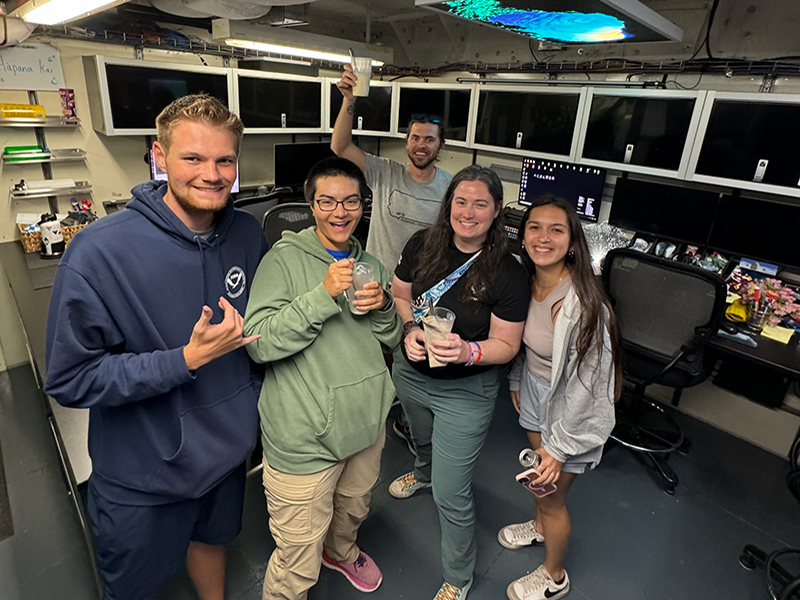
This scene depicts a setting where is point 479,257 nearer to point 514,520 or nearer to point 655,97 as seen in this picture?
point 514,520

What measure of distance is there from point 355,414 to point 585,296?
72 cm

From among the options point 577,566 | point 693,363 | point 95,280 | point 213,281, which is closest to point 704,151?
point 693,363

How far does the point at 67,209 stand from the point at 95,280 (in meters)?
2.72

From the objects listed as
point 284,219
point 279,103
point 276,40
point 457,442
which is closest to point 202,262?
point 457,442

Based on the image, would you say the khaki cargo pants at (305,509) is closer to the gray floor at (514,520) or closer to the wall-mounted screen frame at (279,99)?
the gray floor at (514,520)

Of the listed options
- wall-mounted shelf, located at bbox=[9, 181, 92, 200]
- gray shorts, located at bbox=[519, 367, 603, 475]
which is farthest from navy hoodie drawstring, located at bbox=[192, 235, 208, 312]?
wall-mounted shelf, located at bbox=[9, 181, 92, 200]

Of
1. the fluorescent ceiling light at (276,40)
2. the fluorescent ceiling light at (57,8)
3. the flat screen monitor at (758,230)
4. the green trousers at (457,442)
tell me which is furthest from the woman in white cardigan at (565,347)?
the fluorescent ceiling light at (276,40)

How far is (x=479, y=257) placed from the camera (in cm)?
146

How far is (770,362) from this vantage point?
6.61 ft

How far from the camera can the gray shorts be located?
4.63 ft

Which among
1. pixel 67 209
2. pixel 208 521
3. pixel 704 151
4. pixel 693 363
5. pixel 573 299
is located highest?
pixel 704 151

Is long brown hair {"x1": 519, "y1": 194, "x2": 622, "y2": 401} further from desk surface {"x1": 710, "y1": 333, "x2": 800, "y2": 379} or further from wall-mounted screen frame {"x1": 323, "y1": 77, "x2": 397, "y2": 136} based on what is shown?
wall-mounted screen frame {"x1": 323, "y1": 77, "x2": 397, "y2": 136}

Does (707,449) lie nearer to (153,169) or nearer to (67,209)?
(153,169)

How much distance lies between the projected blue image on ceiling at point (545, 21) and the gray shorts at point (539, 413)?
3.69 feet
